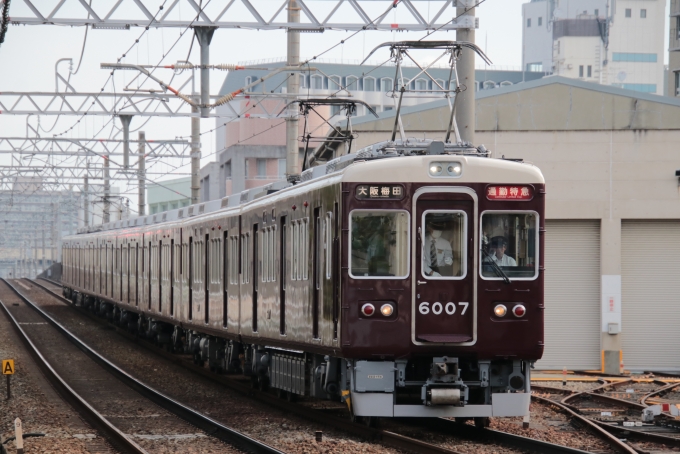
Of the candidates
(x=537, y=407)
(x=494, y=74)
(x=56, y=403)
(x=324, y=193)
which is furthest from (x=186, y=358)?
(x=494, y=74)

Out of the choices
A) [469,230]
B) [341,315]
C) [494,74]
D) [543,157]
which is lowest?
[341,315]

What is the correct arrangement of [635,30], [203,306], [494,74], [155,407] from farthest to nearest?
[635,30] < [494,74] < [203,306] < [155,407]

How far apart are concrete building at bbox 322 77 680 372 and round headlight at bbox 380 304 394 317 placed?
13162mm

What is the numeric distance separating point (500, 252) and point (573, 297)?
13721 mm

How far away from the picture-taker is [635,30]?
9769cm

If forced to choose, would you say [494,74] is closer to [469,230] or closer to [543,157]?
[543,157]

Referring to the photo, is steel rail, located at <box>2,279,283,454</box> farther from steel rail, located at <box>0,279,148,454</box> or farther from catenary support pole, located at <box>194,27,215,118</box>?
catenary support pole, located at <box>194,27,215,118</box>

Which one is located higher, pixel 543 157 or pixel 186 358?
pixel 543 157

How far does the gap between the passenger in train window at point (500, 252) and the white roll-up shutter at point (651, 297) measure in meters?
13.7

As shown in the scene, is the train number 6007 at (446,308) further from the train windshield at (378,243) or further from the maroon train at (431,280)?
the train windshield at (378,243)

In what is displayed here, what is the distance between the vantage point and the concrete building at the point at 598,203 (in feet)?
77.3

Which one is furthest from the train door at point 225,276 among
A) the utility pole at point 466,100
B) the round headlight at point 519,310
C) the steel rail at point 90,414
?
the round headlight at point 519,310

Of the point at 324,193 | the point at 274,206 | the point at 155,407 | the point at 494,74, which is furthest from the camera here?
the point at 494,74

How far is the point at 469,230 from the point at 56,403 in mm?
7963
